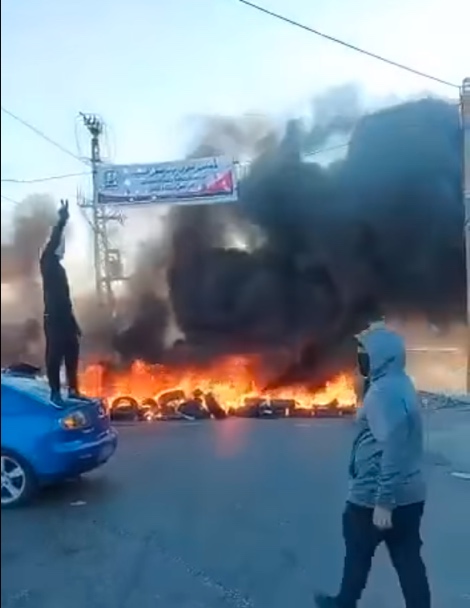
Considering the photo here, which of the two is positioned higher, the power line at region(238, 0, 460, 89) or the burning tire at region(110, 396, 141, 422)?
the power line at region(238, 0, 460, 89)

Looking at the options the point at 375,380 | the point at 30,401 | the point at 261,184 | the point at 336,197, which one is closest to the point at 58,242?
the point at 30,401

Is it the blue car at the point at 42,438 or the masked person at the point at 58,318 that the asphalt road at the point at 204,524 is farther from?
the masked person at the point at 58,318

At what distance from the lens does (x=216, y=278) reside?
10.0ft

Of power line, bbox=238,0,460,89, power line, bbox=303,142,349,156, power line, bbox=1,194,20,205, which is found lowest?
power line, bbox=1,194,20,205

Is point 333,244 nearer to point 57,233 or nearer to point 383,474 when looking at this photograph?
point 383,474

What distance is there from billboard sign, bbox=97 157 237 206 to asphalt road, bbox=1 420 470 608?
664mm

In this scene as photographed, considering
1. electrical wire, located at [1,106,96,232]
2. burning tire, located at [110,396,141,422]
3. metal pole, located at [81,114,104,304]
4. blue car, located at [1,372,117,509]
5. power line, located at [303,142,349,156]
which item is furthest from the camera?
power line, located at [303,142,349,156]

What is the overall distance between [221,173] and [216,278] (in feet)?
1.00

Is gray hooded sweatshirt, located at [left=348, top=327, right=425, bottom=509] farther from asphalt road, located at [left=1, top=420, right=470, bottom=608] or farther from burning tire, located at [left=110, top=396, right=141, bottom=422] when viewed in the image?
burning tire, located at [left=110, top=396, right=141, bottom=422]

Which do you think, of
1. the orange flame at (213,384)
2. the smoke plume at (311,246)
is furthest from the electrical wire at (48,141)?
the orange flame at (213,384)

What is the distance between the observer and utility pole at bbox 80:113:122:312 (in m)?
2.86

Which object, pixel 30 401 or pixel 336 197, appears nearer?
pixel 30 401

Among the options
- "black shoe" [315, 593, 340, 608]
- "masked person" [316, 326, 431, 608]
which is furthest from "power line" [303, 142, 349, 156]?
"black shoe" [315, 593, 340, 608]

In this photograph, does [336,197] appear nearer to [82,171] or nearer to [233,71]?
[233,71]
